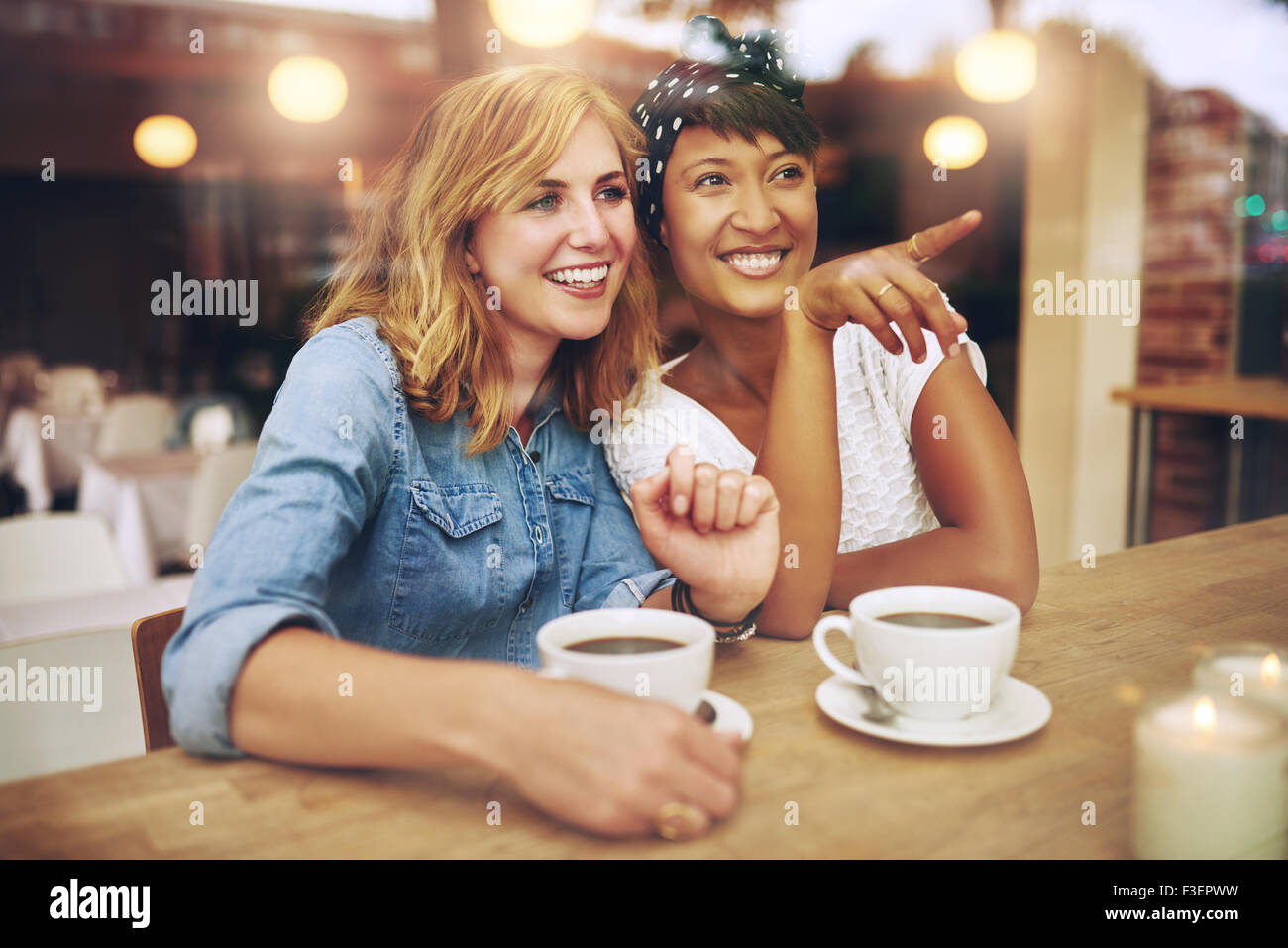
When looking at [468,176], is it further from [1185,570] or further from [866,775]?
[1185,570]

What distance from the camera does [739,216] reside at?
3.82 feet

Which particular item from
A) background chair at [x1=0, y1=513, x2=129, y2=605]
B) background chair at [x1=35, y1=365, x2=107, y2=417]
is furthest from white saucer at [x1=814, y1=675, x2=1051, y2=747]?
background chair at [x1=35, y1=365, x2=107, y2=417]

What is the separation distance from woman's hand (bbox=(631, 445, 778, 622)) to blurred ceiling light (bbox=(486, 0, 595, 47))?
207 cm

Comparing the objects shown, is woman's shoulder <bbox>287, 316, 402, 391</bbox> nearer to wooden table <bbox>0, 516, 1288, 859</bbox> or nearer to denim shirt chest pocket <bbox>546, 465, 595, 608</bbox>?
denim shirt chest pocket <bbox>546, 465, 595, 608</bbox>

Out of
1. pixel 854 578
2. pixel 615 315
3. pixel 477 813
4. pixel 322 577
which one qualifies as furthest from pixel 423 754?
pixel 615 315

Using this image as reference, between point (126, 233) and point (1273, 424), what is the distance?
6870mm

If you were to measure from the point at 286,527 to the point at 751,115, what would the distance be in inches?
29.4

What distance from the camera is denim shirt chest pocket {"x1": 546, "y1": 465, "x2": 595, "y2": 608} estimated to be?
1.15 m

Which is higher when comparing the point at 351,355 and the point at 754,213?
the point at 754,213

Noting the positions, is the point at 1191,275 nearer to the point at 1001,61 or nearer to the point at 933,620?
the point at 1001,61

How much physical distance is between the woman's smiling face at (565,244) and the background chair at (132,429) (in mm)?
3345

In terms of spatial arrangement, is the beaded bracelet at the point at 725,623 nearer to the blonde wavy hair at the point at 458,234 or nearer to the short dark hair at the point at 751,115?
the blonde wavy hair at the point at 458,234

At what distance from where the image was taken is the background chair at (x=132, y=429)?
3.94 metres

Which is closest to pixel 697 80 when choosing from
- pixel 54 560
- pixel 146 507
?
pixel 54 560
